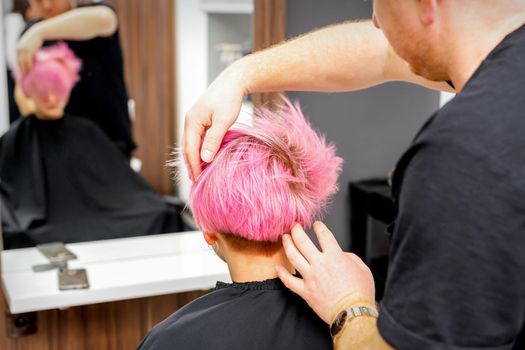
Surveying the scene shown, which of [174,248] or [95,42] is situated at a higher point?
[95,42]

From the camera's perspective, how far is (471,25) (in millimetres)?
839

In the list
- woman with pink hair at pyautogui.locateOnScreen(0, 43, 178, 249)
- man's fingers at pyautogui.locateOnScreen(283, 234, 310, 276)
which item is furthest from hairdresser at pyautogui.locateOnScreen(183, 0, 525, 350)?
woman with pink hair at pyautogui.locateOnScreen(0, 43, 178, 249)

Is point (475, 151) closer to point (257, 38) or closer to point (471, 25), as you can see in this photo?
point (471, 25)

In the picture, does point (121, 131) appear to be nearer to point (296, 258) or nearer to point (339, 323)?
point (296, 258)

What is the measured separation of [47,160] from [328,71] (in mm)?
1355

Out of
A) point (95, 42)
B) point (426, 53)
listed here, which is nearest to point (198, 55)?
point (95, 42)

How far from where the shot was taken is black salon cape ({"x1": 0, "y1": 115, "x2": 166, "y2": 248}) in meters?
2.21

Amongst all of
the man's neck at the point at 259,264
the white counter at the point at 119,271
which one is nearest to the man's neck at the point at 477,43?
the man's neck at the point at 259,264

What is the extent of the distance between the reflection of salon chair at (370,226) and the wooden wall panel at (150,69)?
89 centimetres

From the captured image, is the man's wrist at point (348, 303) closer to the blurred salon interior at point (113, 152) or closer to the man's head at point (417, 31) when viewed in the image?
the man's head at point (417, 31)

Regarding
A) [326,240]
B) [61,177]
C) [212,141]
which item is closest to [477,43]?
[326,240]

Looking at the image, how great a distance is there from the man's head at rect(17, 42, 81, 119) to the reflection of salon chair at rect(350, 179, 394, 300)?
1309mm

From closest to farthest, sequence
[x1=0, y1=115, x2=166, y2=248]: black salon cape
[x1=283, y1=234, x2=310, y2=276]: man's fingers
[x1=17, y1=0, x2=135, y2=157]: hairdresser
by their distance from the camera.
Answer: [x1=283, y1=234, x2=310, y2=276]: man's fingers
[x1=17, y1=0, x2=135, y2=157]: hairdresser
[x1=0, y1=115, x2=166, y2=248]: black salon cape

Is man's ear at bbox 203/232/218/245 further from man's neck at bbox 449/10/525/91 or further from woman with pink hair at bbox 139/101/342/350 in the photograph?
man's neck at bbox 449/10/525/91
